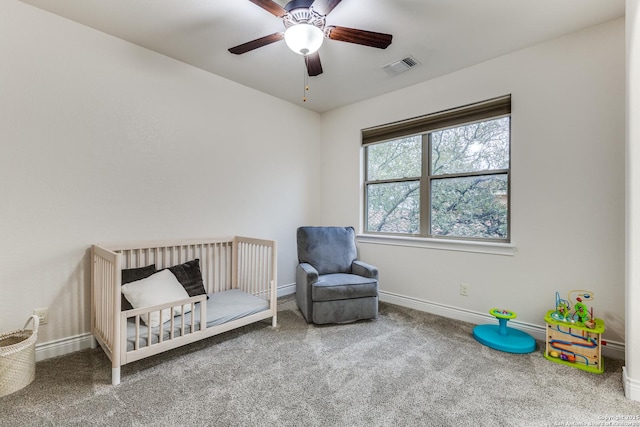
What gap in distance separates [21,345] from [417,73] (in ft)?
11.9

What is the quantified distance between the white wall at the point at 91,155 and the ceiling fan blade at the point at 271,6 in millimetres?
1455

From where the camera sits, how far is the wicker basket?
1608 millimetres

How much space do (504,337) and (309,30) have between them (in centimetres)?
262

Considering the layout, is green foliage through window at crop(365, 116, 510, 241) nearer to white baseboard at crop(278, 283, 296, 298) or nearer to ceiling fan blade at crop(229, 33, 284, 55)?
white baseboard at crop(278, 283, 296, 298)

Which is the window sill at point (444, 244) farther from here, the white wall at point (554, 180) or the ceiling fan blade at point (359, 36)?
the ceiling fan blade at point (359, 36)

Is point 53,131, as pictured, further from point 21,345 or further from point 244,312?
point 244,312

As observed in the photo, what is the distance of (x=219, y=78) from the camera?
9.57 ft

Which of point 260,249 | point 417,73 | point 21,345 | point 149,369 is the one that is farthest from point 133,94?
point 417,73

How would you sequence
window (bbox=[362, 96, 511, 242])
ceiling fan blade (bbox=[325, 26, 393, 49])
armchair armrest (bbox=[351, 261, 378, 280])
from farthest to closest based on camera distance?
armchair armrest (bbox=[351, 261, 378, 280]) < window (bbox=[362, 96, 511, 242]) < ceiling fan blade (bbox=[325, 26, 393, 49])

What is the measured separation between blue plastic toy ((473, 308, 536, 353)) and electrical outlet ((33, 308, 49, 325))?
3.21 m

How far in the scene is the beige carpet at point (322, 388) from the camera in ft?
4.81

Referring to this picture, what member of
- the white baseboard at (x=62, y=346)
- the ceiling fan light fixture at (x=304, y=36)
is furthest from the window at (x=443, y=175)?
the white baseboard at (x=62, y=346)

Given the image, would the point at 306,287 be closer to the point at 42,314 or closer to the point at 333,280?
the point at 333,280

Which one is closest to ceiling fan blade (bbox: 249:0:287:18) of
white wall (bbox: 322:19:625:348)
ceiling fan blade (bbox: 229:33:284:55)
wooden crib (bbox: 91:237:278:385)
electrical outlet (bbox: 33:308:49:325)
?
ceiling fan blade (bbox: 229:33:284:55)
